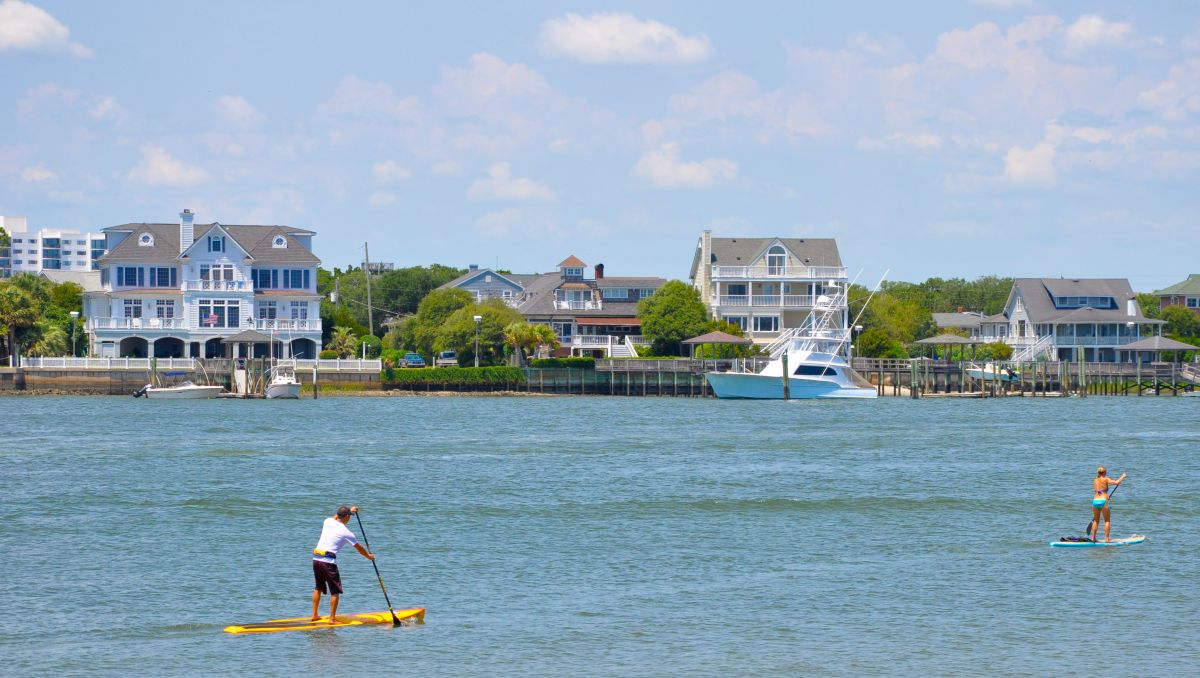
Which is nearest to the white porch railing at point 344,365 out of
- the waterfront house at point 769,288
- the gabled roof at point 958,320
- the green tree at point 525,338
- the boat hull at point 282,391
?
the boat hull at point 282,391

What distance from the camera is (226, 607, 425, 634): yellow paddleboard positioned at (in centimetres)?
2178

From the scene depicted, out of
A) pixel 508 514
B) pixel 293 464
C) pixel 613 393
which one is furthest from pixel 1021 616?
pixel 613 393

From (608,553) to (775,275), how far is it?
75752 millimetres

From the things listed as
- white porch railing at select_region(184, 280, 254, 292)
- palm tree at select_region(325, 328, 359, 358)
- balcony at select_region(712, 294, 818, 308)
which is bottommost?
palm tree at select_region(325, 328, 359, 358)

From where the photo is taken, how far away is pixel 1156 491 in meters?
40.5

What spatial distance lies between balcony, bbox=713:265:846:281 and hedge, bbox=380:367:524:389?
2131 centimetres

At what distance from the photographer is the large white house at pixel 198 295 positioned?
292 ft

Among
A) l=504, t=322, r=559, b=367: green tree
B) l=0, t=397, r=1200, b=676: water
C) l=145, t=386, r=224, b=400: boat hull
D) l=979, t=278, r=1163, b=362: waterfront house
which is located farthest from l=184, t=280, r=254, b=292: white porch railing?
l=979, t=278, r=1163, b=362: waterfront house

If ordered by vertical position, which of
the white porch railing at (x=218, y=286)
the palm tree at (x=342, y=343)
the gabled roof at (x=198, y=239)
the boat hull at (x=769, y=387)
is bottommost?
the boat hull at (x=769, y=387)

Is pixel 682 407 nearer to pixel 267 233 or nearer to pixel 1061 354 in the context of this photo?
pixel 267 233

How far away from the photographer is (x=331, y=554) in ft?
71.5

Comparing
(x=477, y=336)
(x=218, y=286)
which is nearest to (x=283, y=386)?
(x=218, y=286)

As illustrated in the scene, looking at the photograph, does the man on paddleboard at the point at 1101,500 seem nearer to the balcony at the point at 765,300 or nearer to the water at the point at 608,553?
the water at the point at 608,553

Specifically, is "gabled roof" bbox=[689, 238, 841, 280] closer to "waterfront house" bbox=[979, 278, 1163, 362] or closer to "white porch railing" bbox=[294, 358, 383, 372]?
"waterfront house" bbox=[979, 278, 1163, 362]
